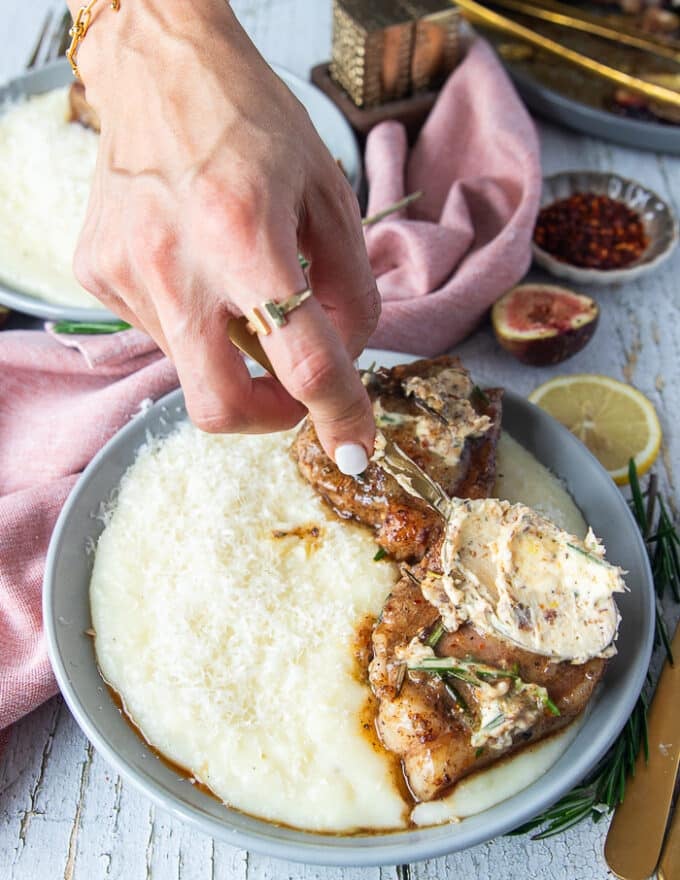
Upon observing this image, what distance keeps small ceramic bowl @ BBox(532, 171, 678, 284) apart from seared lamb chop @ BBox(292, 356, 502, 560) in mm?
1141

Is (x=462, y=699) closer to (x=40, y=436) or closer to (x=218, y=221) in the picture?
(x=218, y=221)

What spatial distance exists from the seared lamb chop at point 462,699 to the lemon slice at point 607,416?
1056 mm

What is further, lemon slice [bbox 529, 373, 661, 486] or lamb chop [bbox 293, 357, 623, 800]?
lemon slice [bbox 529, 373, 661, 486]

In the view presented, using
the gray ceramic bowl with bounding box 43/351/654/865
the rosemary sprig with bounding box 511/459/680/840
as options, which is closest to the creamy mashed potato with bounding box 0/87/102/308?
the gray ceramic bowl with bounding box 43/351/654/865

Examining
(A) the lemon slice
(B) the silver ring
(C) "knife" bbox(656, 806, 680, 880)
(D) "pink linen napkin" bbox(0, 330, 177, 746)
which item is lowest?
(C) "knife" bbox(656, 806, 680, 880)

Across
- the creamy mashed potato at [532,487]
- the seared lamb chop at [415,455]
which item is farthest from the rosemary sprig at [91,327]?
the creamy mashed potato at [532,487]

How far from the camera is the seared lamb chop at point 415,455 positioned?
8.16 ft

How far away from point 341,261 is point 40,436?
1.49 m

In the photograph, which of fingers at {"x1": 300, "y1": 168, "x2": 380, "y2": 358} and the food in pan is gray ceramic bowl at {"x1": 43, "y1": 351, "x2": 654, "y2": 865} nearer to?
the food in pan

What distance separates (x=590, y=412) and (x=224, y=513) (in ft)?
4.74

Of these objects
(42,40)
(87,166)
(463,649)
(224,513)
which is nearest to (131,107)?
(224,513)

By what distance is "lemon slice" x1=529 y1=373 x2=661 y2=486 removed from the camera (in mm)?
3041

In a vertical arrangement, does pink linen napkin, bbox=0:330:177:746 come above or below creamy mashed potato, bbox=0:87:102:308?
below

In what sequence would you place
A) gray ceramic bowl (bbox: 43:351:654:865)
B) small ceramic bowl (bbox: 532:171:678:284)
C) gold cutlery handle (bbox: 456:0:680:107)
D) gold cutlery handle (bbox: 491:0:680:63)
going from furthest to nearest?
gold cutlery handle (bbox: 491:0:680:63) < gold cutlery handle (bbox: 456:0:680:107) < small ceramic bowl (bbox: 532:171:678:284) < gray ceramic bowl (bbox: 43:351:654:865)
